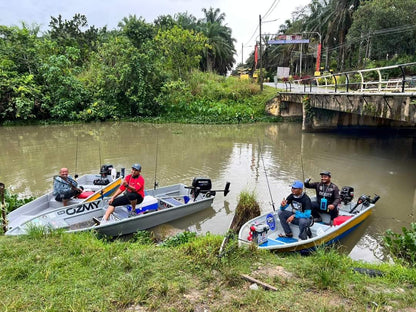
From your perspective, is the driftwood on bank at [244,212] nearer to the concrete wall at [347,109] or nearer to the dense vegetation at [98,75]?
the concrete wall at [347,109]

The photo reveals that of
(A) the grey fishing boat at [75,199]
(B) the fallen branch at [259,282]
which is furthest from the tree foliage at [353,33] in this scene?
(B) the fallen branch at [259,282]

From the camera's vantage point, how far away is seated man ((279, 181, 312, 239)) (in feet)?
21.7

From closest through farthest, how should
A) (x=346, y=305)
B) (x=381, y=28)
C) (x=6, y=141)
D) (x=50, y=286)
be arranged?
(x=346, y=305), (x=50, y=286), (x=6, y=141), (x=381, y=28)

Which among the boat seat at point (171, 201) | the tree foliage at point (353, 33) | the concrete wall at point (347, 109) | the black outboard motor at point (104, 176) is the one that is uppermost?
the tree foliage at point (353, 33)

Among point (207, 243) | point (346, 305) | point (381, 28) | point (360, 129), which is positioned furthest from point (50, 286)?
point (381, 28)

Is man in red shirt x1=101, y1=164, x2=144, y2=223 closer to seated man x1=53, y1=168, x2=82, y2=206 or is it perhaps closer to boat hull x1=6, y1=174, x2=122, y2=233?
boat hull x1=6, y1=174, x2=122, y2=233

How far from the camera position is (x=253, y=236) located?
6.45 meters

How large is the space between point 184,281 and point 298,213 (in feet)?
11.3

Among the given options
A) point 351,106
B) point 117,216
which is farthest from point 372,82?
point 117,216

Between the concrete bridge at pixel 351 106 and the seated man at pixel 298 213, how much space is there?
20.7 ft

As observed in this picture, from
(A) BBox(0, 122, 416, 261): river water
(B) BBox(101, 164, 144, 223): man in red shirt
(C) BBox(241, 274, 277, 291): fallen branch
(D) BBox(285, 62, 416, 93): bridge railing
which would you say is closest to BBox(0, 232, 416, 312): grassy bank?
(C) BBox(241, 274, 277, 291): fallen branch

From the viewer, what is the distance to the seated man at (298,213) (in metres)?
6.61

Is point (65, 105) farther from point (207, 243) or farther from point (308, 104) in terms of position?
point (207, 243)

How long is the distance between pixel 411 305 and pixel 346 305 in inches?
32.4
